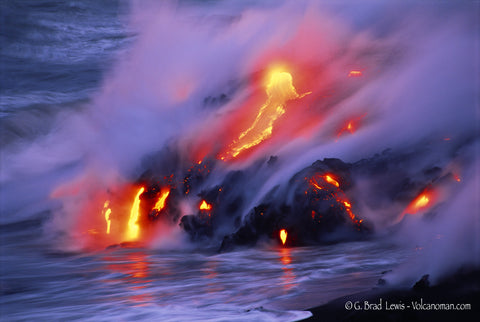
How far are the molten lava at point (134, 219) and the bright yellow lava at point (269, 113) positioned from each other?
1.56 metres

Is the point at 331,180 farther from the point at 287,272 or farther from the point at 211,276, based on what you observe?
the point at 211,276

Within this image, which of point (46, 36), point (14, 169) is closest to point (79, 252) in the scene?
point (14, 169)

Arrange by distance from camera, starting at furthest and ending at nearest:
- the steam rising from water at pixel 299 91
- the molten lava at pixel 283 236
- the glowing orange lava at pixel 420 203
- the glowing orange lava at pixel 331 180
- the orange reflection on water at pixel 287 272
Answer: the steam rising from water at pixel 299 91 < the glowing orange lava at pixel 331 180 < the molten lava at pixel 283 236 < the glowing orange lava at pixel 420 203 < the orange reflection on water at pixel 287 272

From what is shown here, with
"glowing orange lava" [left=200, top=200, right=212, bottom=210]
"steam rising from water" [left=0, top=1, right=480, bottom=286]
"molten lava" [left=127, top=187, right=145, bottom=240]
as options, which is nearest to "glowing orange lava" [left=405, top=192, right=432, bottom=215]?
"steam rising from water" [left=0, top=1, right=480, bottom=286]

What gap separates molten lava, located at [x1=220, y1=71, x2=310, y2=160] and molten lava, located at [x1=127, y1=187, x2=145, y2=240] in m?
1.45

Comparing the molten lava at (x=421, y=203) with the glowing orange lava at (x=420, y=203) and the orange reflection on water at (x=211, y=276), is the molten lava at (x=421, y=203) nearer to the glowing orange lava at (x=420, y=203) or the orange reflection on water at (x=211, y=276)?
the glowing orange lava at (x=420, y=203)

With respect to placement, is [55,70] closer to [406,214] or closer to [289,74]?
[289,74]

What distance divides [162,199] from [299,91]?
2.52 metres

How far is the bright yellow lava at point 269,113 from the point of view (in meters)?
9.94

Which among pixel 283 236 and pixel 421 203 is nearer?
pixel 421 203

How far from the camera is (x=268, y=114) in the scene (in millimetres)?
10203

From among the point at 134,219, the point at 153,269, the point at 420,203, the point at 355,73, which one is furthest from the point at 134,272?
the point at 355,73

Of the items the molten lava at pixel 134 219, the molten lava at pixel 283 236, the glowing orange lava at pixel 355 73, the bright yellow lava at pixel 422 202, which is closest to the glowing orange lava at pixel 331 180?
the molten lava at pixel 283 236

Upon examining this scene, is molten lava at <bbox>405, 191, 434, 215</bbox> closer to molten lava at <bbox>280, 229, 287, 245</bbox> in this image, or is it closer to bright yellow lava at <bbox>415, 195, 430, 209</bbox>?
bright yellow lava at <bbox>415, 195, 430, 209</bbox>
